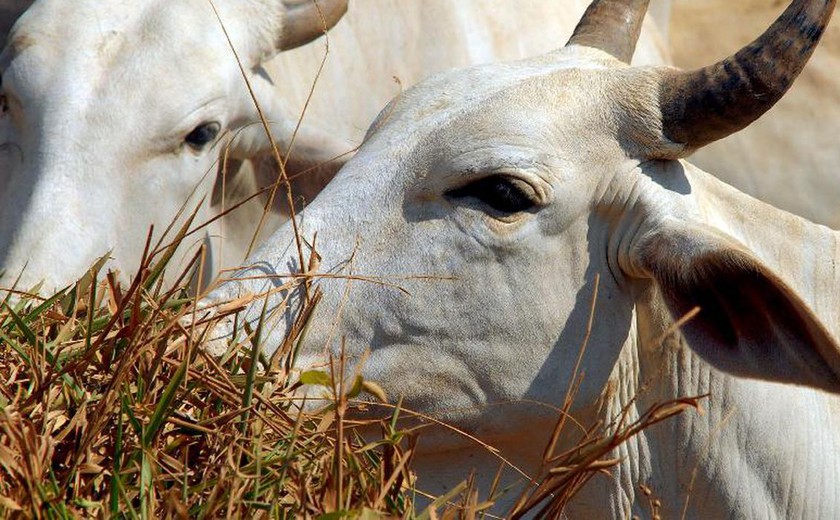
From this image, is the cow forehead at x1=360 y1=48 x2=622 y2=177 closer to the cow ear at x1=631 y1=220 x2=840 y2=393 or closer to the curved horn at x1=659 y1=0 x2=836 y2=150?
the curved horn at x1=659 y1=0 x2=836 y2=150

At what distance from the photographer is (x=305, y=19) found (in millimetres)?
5531

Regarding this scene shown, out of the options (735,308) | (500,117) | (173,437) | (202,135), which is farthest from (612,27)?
(173,437)

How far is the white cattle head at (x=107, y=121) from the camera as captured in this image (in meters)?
4.70

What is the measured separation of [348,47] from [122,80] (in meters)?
1.50

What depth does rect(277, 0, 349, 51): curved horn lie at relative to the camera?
18.1 feet

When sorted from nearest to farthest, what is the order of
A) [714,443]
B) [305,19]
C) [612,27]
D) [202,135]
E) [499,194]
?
[499,194] → [714,443] → [612,27] → [202,135] → [305,19]

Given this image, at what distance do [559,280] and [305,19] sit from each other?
99.1 inches

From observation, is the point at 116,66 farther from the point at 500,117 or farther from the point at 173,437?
the point at 173,437

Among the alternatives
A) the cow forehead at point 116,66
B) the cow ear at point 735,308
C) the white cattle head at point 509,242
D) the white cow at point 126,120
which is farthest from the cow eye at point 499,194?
the cow forehead at point 116,66

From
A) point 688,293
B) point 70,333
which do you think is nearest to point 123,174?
point 70,333

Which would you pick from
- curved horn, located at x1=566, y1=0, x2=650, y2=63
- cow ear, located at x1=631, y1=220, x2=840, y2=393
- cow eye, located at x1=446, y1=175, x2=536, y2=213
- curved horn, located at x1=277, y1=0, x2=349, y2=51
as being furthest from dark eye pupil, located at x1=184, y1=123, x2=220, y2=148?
cow ear, located at x1=631, y1=220, x2=840, y2=393

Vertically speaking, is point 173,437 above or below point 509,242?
above

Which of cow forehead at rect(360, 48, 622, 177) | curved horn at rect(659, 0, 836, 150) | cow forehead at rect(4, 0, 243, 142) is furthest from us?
cow forehead at rect(4, 0, 243, 142)

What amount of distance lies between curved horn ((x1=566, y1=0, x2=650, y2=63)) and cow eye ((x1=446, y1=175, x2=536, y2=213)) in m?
0.80
